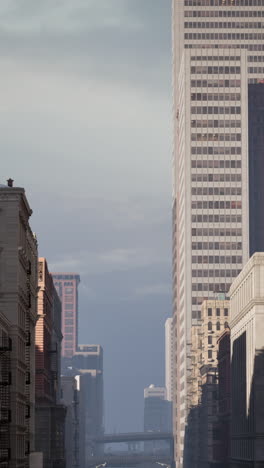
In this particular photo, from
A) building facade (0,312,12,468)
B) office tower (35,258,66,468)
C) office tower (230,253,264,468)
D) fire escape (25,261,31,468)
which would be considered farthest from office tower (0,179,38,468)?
office tower (230,253,264,468)

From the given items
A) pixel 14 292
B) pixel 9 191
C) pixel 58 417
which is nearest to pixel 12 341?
pixel 14 292

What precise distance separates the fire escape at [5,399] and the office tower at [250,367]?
69.2m

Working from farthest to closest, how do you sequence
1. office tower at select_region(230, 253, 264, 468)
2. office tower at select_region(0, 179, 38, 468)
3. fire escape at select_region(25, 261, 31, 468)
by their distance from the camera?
office tower at select_region(230, 253, 264, 468), fire escape at select_region(25, 261, 31, 468), office tower at select_region(0, 179, 38, 468)

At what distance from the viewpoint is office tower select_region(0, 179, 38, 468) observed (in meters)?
107

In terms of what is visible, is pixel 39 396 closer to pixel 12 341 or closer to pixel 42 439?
pixel 42 439

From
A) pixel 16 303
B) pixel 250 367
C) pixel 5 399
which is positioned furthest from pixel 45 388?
pixel 5 399

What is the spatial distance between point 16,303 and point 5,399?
34.2 feet

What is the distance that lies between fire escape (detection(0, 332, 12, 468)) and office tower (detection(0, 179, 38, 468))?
0.40 metres

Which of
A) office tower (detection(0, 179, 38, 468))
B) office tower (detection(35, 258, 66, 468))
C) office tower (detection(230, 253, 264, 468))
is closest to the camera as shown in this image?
office tower (detection(0, 179, 38, 468))

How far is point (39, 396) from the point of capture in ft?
505

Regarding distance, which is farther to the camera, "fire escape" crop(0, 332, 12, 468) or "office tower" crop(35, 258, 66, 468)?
"office tower" crop(35, 258, 66, 468)

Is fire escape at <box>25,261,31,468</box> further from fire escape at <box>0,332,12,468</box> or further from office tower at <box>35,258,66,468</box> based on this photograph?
office tower at <box>35,258,66,468</box>

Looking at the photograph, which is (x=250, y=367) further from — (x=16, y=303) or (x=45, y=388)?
(x=16, y=303)

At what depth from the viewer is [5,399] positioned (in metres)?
102
